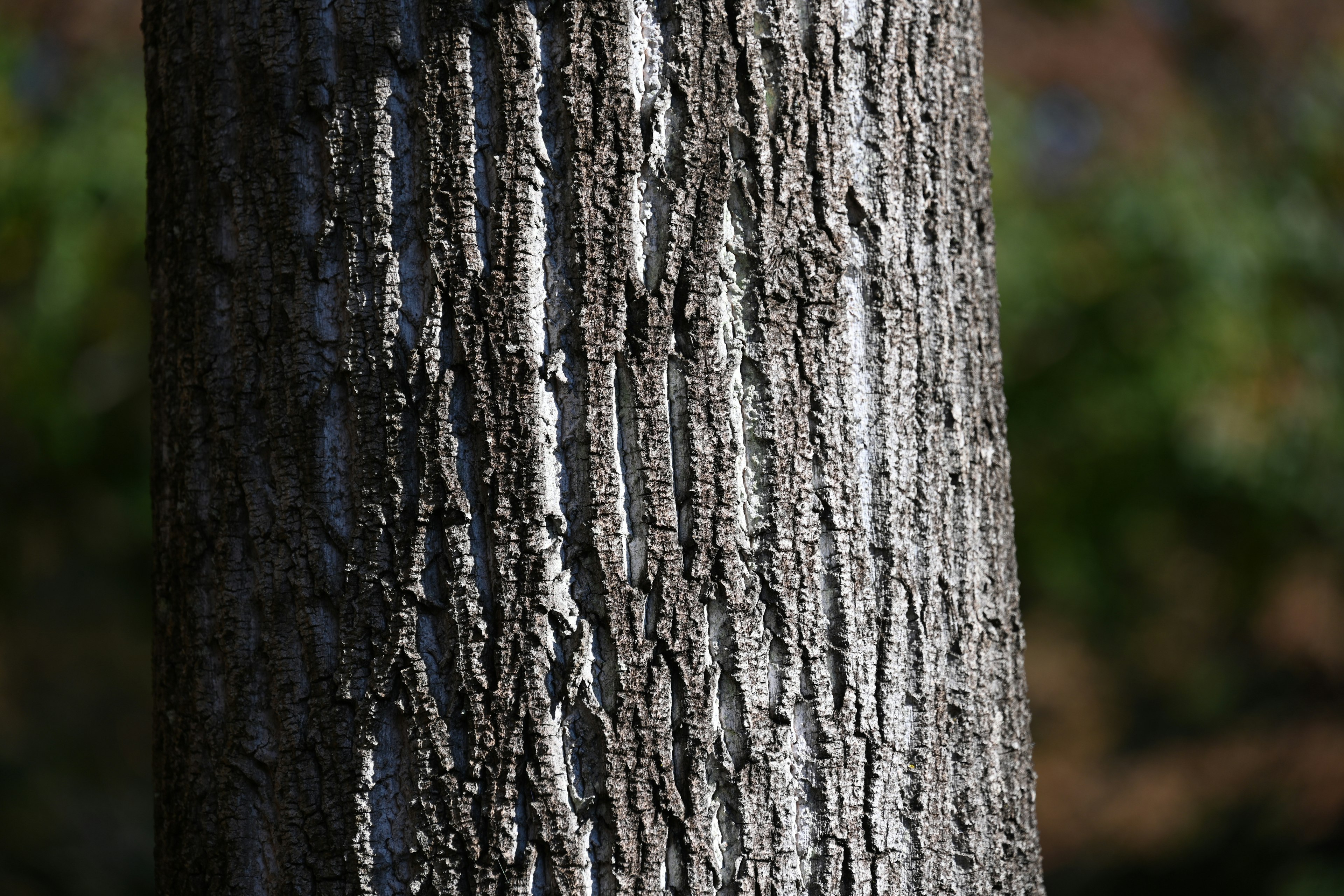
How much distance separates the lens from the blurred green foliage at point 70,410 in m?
4.44

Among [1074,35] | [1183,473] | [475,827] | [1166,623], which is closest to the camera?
[475,827]

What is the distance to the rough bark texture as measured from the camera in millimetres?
1090

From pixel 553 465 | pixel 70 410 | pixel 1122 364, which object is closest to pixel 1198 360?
pixel 1122 364

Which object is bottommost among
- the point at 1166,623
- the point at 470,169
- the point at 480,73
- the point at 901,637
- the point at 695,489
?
the point at 1166,623

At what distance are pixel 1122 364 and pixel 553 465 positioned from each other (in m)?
4.82

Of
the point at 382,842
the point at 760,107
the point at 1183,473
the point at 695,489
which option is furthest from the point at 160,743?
the point at 1183,473

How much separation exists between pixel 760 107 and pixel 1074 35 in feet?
19.1

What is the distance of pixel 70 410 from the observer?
194 inches

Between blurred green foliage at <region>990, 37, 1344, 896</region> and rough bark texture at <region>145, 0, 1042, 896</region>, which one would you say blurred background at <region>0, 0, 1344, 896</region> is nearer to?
blurred green foliage at <region>990, 37, 1344, 896</region>

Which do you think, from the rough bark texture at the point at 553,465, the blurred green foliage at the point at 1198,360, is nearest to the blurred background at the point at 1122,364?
the blurred green foliage at the point at 1198,360

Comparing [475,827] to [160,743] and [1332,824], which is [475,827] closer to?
[160,743]

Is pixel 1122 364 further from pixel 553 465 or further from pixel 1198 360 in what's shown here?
pixel 553 465

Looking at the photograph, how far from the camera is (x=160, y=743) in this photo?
1261 mm

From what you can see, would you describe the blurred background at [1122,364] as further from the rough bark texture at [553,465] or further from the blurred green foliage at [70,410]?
the rough bark texture at [553,465]
